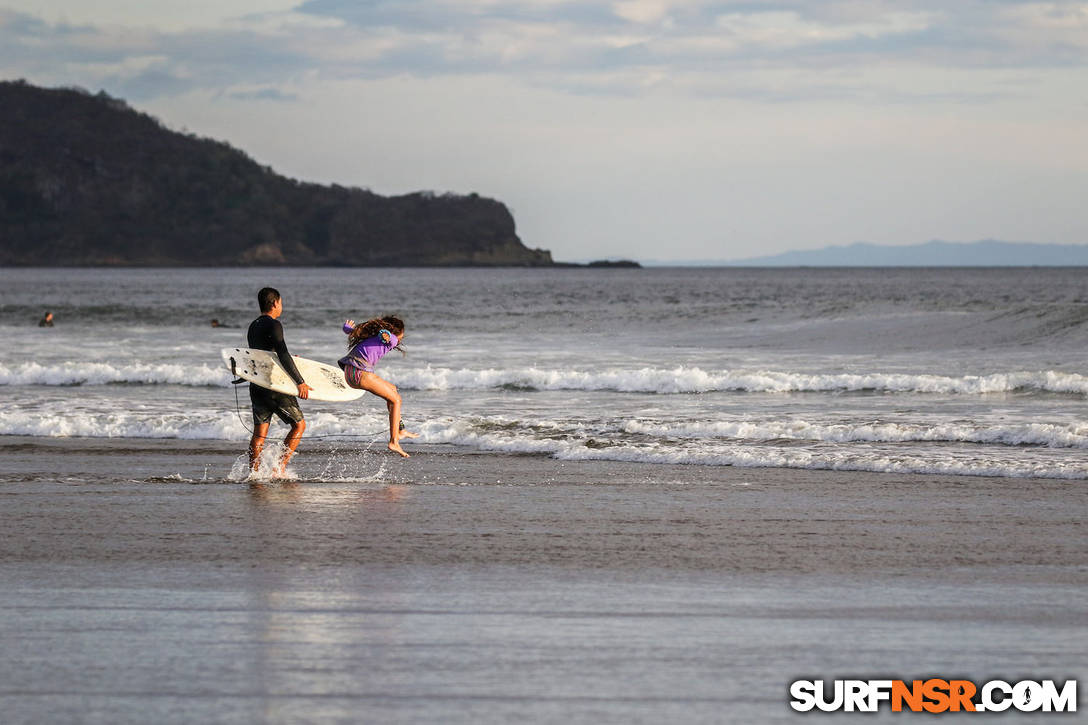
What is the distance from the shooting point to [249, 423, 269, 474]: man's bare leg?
1079cm

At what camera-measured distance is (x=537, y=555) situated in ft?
24.1

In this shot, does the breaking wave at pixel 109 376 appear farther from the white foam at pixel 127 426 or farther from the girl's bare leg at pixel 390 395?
the girl's bare leg at pixel 390 395

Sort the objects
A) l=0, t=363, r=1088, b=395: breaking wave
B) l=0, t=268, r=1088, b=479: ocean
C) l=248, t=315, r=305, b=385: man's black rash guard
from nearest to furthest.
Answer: l=248, t=315, r=305, b=385: man's black rash guard
l=0, t=268, r=1088, b=479: ocean
l=0, t=363, r=1088, b=395: breaking wave

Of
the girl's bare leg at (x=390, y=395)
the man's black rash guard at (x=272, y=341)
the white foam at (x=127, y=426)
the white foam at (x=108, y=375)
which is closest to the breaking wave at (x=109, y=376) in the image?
the white foam at (x=108, y=375)

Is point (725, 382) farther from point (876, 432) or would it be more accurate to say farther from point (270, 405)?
point (270, 405)

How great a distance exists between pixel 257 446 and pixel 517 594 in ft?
16.7

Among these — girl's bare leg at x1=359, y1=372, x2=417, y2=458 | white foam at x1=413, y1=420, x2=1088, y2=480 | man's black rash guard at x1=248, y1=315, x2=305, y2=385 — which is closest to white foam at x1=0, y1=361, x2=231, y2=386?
white foam at x1=413, y1=420, x2=1088, y2=480

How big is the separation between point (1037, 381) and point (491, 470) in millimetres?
10952

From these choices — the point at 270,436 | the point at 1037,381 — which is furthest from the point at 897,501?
the point at 1037,381

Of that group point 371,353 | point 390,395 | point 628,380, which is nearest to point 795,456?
point 390,395

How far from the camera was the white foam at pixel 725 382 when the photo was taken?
18688 mm

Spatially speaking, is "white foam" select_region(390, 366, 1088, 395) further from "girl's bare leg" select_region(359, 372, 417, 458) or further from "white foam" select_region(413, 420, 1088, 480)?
"girl's bare leg" select_region(359, 372, 417, 458)

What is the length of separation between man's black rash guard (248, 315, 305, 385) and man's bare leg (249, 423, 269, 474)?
28.1 inches

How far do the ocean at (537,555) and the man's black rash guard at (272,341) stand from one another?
3.17 feet
